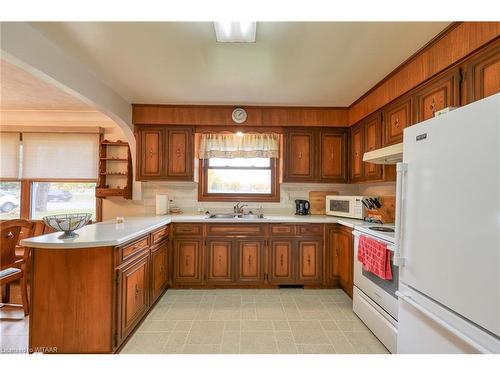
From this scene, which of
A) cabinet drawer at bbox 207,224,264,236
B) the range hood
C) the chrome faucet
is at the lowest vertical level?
cabinet drawer at bbox 207,224,264,236

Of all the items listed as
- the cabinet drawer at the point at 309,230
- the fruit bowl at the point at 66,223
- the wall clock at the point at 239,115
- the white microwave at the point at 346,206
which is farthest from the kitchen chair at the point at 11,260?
the white microwave at the point at 346,206

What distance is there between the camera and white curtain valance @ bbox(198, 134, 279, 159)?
11.1 feet

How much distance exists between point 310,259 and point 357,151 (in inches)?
63.3

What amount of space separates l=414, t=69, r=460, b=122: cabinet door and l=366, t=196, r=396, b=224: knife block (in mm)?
993

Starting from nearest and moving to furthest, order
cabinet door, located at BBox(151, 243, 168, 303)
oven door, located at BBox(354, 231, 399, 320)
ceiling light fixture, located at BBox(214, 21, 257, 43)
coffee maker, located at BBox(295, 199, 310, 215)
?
ceiling light fixture, located at BBox(214, 21, 257, 43) → oven door, located at BBox(354, 231, 399, 320) → cabinet door, located at BBox(151, 243, 168, 303) → coffee maker, located at BBox(295, 199, 310, 215)

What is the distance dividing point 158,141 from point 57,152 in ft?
5.47

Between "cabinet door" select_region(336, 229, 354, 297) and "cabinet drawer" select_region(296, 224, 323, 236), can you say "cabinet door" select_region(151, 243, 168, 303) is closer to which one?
"cabinet drawer" select_region(296, 224, 323, 236)

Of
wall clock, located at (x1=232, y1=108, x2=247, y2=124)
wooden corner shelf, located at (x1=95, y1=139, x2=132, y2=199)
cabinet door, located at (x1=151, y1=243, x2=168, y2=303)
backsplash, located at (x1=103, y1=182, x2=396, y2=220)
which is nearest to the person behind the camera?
cabinet door, located at (x1=151, y1=243, x2=168, y2=303)

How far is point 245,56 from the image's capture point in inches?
77.0

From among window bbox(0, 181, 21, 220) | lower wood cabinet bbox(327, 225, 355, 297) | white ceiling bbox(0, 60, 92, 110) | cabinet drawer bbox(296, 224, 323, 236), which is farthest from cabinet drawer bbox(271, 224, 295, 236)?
window bbox(0, 181, 21, 220)

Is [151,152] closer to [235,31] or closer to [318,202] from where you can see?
[235,31]

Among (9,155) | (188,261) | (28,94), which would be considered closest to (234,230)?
(188,261)

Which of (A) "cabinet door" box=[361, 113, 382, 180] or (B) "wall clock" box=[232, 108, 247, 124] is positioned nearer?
(A) "cabinet door" box=[361, 113, 382, 180]
